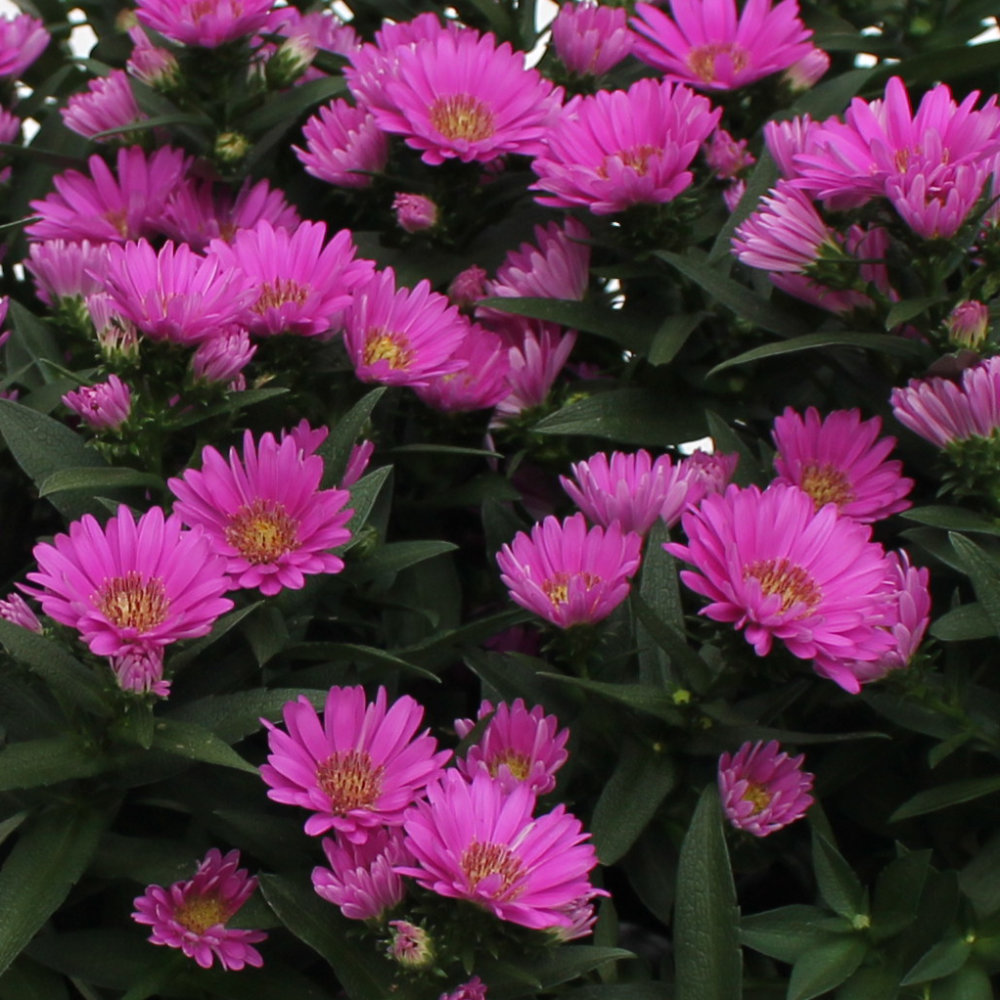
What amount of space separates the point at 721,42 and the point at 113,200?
1.20 ft

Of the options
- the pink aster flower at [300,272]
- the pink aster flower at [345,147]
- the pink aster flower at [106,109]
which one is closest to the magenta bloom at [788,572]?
the pink aster flower at [300,272]

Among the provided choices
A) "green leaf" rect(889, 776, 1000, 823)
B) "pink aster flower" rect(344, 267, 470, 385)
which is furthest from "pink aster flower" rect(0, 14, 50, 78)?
"green leaf" rect(889, 776, 1000, 823)

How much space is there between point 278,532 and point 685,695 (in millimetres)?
184

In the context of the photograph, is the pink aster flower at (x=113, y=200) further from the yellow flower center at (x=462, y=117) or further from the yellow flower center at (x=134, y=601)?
the yellow flower center at (x=134, y=601)

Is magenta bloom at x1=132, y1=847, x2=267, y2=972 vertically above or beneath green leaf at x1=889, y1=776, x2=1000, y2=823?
beneath

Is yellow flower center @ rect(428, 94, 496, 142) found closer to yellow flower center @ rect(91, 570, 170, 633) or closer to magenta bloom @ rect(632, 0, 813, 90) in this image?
magenta bloom @ rect(632, 0, 813, 90)

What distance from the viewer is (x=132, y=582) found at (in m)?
0.56

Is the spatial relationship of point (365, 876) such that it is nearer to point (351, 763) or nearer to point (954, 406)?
point (351, 763)

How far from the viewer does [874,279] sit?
0.72m

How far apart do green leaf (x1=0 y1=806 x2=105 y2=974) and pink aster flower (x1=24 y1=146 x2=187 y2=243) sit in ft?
1.21

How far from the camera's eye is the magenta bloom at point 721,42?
32.8 inches

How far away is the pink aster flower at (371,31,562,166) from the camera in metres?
0.78

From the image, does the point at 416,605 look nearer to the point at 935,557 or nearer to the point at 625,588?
the point at 625,588

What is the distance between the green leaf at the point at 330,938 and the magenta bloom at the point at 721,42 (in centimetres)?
49
